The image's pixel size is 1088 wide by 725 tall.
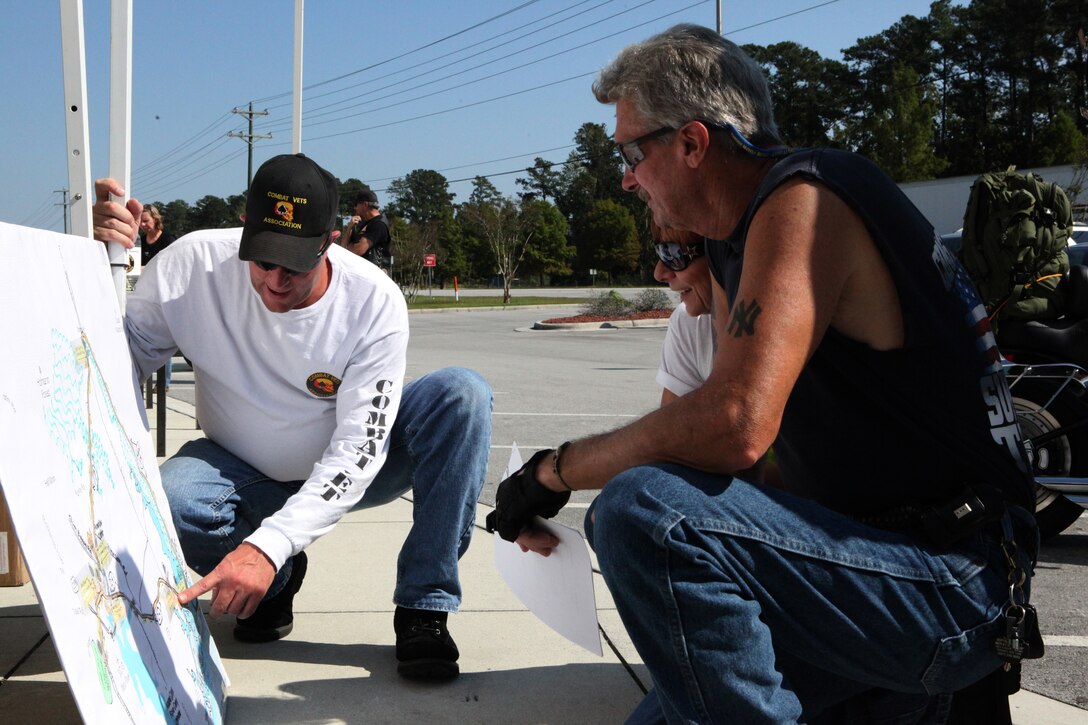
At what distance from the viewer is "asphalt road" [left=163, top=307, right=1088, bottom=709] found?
135 inches

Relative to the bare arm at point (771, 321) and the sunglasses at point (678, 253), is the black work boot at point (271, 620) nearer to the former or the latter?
the sunglasses at point (678, 253)

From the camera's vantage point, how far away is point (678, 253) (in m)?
2.66

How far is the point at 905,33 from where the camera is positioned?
259 ft

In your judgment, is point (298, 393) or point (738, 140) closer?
point (738, 140)

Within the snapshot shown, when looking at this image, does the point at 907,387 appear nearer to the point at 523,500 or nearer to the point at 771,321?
the point at 771,321

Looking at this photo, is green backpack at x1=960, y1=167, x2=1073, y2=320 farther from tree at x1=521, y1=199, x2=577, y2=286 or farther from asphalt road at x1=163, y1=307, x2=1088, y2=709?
tree at x1=521, y1=199, x2=577, y2=286

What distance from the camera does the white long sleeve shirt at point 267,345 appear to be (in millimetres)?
2875

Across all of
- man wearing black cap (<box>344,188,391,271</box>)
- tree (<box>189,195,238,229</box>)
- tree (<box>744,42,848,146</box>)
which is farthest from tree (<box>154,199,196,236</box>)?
man wearing black cap (<box>344,188,391,271</box>)

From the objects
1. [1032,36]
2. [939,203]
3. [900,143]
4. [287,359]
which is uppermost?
[1032,36]

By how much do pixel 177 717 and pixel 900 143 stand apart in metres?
56.5

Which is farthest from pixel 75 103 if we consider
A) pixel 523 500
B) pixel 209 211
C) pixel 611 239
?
pixel 209 211

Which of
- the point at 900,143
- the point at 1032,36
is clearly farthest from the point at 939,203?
the point at 1032,36

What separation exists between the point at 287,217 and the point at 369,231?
790 centimetres

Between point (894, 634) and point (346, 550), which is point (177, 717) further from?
point (346, 550)
